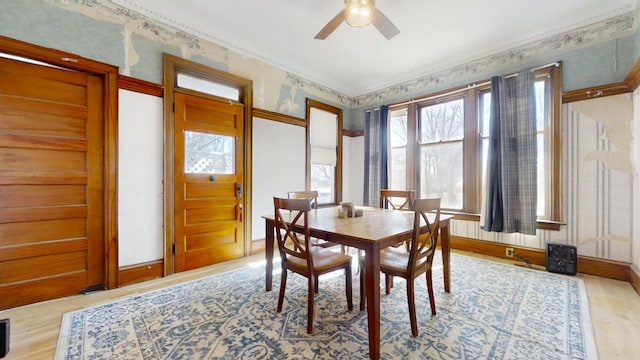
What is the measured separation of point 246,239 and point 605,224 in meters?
4.22

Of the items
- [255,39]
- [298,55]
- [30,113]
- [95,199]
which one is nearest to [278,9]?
[255,39]

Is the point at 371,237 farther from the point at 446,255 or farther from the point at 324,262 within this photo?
the point at 446,255

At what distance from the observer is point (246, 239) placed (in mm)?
3549

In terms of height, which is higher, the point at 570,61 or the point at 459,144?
the point at 570,61

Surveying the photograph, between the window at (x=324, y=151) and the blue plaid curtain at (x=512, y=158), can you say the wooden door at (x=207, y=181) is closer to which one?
the window at (x=324, y=151)

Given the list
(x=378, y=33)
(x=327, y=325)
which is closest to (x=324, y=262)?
(x=327, y=325)

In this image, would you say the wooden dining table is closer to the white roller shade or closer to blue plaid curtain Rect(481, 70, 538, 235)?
blue plaid curtain Rect(481, 70, 538, 235)

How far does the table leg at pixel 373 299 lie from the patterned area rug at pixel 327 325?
0.10 metres

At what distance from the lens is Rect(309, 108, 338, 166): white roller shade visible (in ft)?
14.8

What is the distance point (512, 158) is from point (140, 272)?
4.55m

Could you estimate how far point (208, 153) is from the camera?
3195 mm

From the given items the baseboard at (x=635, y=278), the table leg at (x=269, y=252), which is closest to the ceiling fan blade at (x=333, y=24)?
the table leg at (x=269, y=252)

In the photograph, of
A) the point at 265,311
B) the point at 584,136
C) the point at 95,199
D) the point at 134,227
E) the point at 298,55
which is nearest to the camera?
the point at 265,311

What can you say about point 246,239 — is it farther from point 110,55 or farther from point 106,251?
point 110,55
